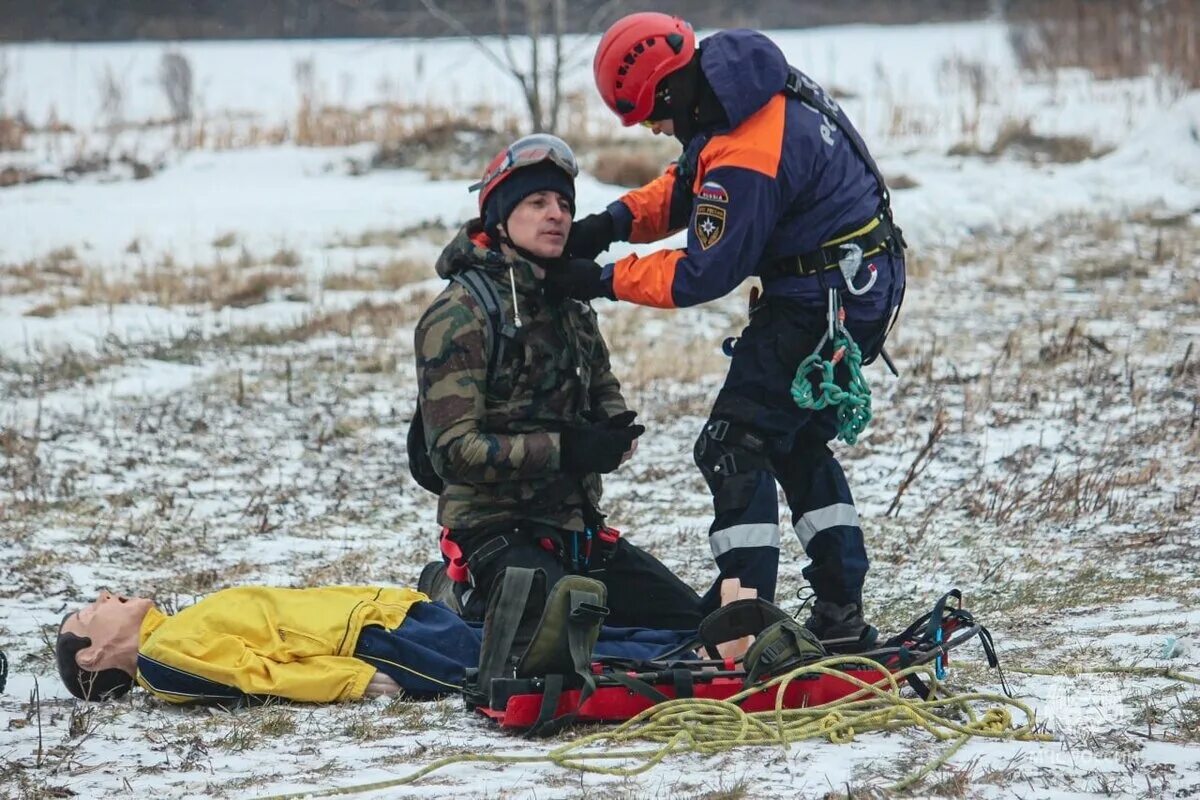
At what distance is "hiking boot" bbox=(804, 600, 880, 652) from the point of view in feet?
12.8

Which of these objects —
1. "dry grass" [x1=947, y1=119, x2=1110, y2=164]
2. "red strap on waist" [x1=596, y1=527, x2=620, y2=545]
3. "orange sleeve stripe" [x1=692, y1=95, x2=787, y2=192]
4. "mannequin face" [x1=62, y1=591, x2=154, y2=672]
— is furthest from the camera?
"dry grass" [x1=947, y1=119, x2=1110, y2=164]

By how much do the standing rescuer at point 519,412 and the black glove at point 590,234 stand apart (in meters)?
0.03

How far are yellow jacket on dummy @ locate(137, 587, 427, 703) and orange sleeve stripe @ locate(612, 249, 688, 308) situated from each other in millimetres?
1228

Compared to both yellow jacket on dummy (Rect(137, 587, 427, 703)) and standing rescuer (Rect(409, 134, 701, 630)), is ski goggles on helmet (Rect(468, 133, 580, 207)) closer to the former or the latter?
standing rescuer (Rect(409, 134, 701, 630))

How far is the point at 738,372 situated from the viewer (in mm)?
4078

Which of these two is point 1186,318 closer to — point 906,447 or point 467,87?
point 906,447

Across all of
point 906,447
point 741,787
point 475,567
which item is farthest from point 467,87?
point 741,787

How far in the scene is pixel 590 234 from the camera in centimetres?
435

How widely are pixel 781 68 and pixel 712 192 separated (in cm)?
41

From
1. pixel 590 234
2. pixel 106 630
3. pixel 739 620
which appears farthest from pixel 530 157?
pixel 106 630

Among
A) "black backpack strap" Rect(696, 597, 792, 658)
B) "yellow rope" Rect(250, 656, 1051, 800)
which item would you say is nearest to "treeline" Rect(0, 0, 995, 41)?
"black backpack strap" Rect(696, 597, 792, 658)

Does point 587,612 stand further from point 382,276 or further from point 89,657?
point 382,276

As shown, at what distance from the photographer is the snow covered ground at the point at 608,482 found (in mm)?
3326

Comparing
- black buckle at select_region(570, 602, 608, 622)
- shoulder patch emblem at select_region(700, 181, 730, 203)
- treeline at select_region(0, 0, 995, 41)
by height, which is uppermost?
treeline at select_region(0, 0, 995, 41)
